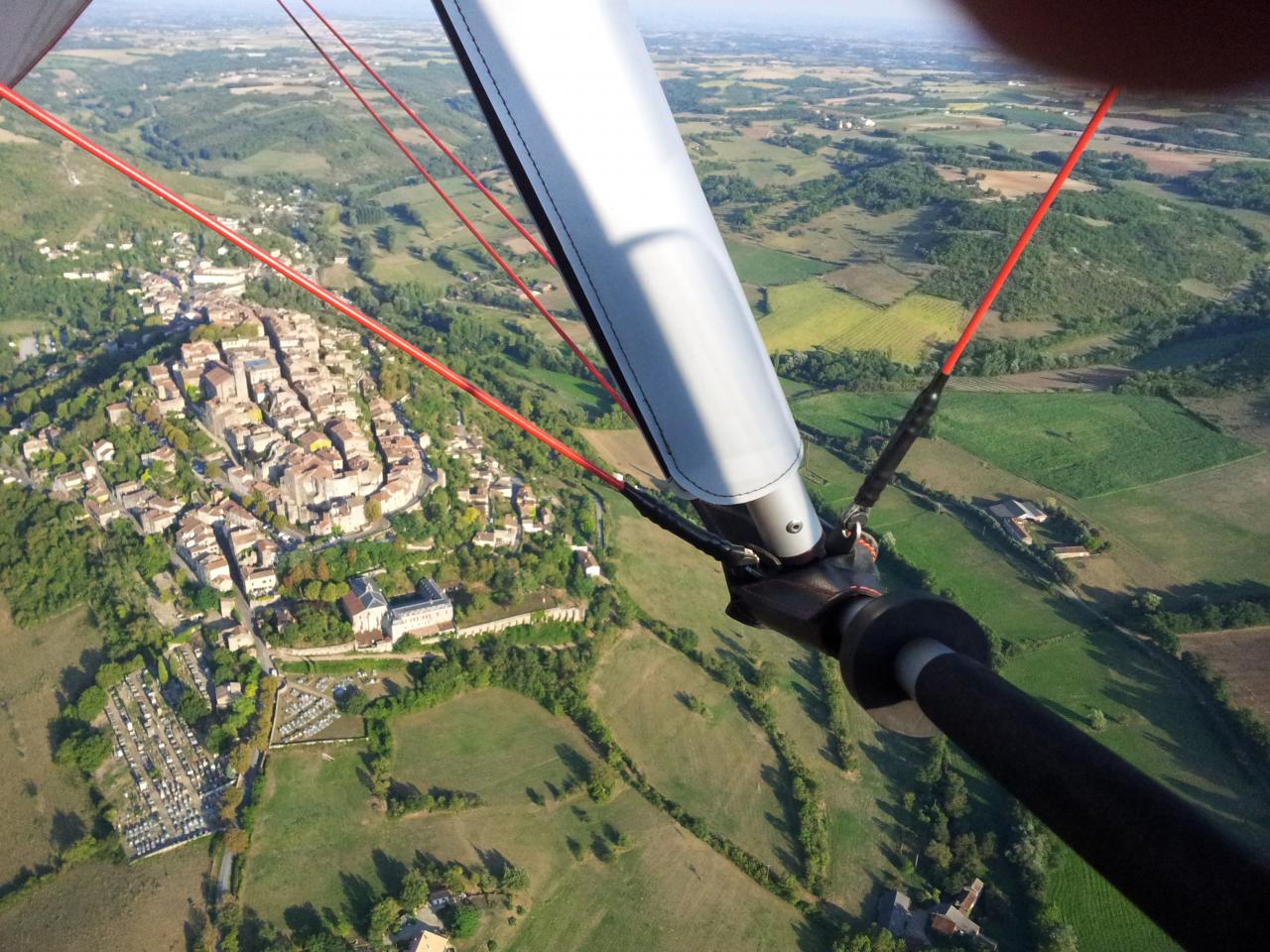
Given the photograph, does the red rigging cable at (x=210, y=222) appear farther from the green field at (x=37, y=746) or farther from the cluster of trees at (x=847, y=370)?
the cluster of trees at (x=847, y=370)

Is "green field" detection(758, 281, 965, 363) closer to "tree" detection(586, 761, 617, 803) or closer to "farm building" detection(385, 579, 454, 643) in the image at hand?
"farm building" detection(385, 579, 454, 643)

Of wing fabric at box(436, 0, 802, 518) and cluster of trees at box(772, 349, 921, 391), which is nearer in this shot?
wing fabric at box(436, 0, 802, 518)

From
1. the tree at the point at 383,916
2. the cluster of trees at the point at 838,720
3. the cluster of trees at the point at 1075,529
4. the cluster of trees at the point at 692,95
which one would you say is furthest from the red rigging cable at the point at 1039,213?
the cluster of trees at the point at 692,95

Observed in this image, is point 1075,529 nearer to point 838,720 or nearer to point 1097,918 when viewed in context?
point 838,720

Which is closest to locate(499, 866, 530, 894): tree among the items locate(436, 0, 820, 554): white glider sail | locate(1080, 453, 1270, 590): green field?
locate(436, 0, 820, 554): white glider sail

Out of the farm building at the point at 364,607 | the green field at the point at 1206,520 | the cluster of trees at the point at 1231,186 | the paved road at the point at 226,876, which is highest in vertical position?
the cluster of trees at the point at 1231,186

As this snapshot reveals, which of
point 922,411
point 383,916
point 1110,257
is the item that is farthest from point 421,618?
point 1110,257
